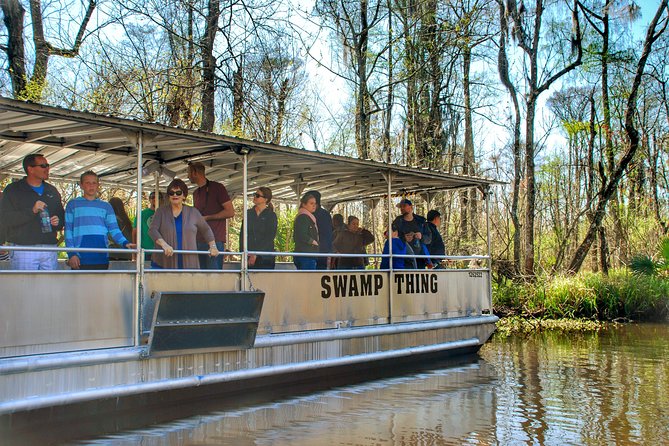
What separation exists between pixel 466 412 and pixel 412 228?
3816 millimetres

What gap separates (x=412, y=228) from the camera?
10875 mm

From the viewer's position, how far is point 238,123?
18.2m

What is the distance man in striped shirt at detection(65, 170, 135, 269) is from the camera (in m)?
6.97

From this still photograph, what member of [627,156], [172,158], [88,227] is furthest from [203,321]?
[627,156]

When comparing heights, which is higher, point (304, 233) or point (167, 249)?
point (304, 233)

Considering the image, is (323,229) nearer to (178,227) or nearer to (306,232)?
(306,232)

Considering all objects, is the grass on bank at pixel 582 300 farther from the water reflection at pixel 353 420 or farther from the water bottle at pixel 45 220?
the water bottle at pixel 45 220

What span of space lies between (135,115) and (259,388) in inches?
427

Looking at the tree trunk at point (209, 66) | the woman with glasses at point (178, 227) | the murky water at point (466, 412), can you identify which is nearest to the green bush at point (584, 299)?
the murky water at point (466, 412)

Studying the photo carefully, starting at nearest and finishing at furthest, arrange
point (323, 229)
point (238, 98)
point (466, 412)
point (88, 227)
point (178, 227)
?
point (88, 227)
point (178, 227)
point (466, 412)
point (323, 229)
point (238, 98)

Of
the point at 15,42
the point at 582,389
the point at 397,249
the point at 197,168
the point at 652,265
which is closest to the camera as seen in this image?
the point at 197,168

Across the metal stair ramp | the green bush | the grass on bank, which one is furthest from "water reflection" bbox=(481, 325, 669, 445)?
the green bush

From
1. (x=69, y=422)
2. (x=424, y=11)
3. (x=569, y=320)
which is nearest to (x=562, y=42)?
(x=424, y=11)

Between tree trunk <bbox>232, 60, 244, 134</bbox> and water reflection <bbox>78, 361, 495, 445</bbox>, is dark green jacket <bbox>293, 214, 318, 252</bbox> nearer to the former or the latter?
water reflection <bbox>78, 361, 495, 445</bbox>
